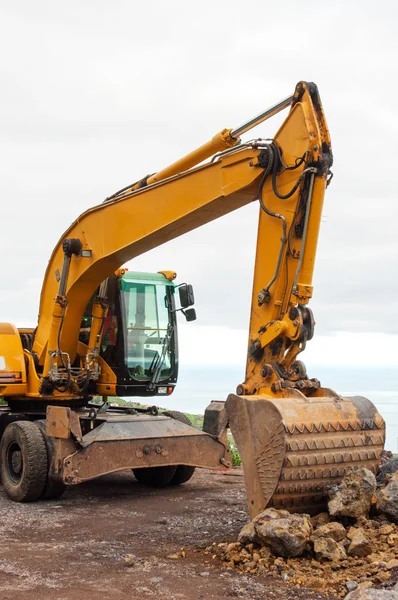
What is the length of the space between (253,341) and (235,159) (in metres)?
1.71

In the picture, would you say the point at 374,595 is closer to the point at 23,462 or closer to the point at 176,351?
the point at 23,462

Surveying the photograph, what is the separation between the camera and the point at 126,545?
6824mm

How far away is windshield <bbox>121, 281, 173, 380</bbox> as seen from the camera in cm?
1007

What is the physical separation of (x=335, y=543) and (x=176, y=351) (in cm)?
487

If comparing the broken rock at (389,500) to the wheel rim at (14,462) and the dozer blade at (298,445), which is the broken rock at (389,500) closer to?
the dozer blade at (298,445)

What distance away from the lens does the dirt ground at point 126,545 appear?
17.9 feet

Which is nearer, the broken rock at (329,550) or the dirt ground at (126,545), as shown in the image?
the dirt ground at (126,545)

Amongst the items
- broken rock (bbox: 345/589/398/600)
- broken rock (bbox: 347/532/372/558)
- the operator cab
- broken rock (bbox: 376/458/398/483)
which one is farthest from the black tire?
broken rock (bbox: 345/589/398/600)

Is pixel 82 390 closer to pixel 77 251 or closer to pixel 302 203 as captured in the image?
pixel 77 251

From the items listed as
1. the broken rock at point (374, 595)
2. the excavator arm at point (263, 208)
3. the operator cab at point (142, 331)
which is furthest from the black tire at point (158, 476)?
the broken rock at point (374, 595)

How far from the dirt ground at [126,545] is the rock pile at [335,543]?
15 centimetres

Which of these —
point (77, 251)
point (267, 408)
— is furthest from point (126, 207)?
point (267, 408)

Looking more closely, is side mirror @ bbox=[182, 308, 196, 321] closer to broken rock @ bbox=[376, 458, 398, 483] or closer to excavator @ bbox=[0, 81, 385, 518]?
excavator @ bbox=[0, 81, 385, 518]

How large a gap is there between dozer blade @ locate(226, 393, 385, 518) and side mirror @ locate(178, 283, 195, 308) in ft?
11.4
